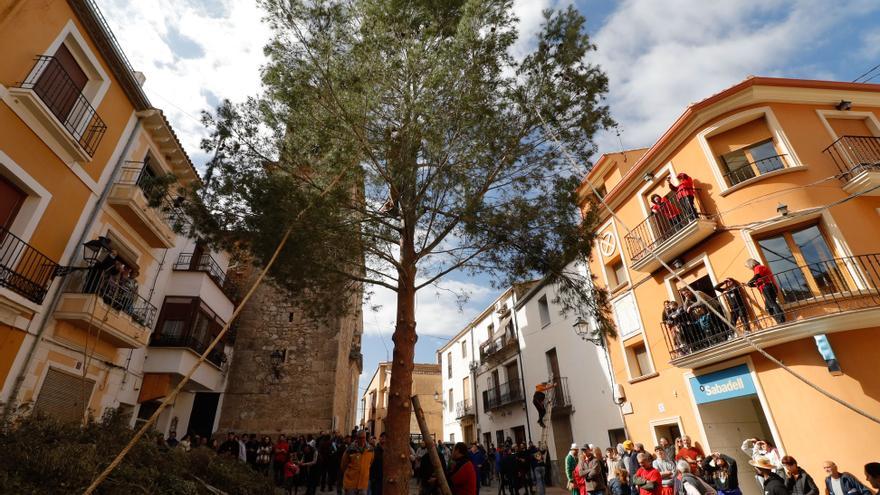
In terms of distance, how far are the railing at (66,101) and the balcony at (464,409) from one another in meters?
24.6

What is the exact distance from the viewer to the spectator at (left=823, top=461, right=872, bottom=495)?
6070mm

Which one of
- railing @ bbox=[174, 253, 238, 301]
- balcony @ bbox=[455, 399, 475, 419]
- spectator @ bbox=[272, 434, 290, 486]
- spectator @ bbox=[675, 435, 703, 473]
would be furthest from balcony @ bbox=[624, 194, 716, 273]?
balcony @ bbox=[455, 399, 475, 419]

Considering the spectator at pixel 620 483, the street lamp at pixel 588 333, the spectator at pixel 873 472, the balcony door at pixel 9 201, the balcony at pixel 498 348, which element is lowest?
the spectator at pixel 620 483

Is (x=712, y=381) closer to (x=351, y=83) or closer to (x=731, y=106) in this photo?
(x=731, y=106)

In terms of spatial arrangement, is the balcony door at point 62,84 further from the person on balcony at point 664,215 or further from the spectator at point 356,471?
the person on balcony at point 664,215

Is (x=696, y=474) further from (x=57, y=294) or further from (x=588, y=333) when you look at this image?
(x=57, y=294)

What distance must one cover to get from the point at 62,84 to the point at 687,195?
49.3 feet

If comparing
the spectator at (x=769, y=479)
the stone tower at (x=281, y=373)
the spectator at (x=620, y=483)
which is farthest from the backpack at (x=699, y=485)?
the stone tower at (x=281, y=373)

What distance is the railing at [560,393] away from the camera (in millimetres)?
17172

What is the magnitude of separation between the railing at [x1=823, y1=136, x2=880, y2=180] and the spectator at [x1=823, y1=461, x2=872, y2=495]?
691cm

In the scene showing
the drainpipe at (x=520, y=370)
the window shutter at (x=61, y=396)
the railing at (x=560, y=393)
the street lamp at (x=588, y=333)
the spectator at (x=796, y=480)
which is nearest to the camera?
the spectator at (x=796, y=480)

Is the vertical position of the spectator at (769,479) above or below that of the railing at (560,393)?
below

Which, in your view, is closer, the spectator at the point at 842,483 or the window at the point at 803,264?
the spectator at the point at 842,483

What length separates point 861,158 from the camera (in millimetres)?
9922
